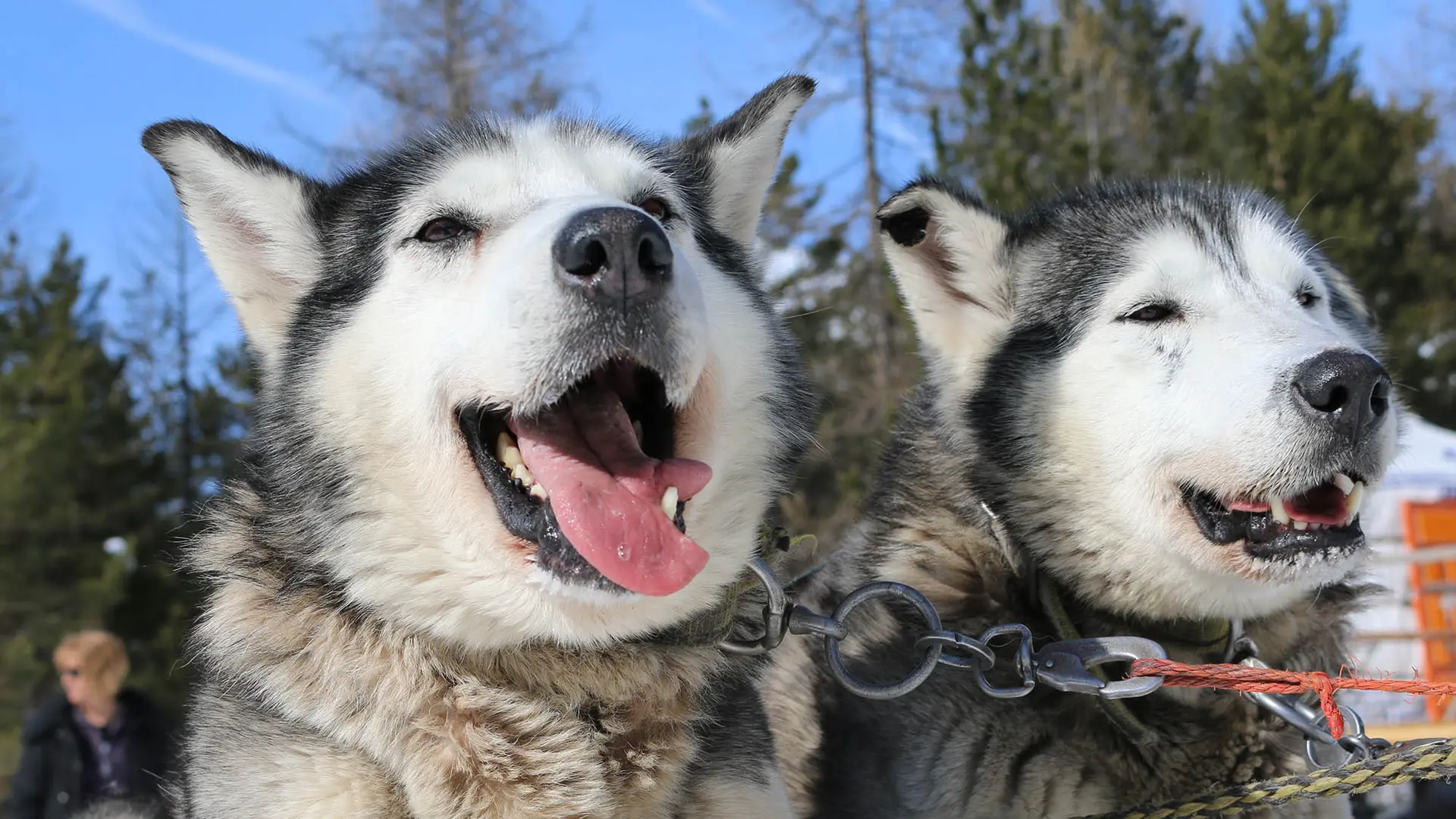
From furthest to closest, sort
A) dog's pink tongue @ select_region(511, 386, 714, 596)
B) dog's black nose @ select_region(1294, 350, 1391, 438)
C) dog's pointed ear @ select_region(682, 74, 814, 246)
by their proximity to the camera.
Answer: dog's pointed ear @ select_region(682, 74, 814, 246) → dog's black nose @ select_region(1294, 350, 1391, 438) → dog's pink tongue @ select_region(511, 386, 714, 596)

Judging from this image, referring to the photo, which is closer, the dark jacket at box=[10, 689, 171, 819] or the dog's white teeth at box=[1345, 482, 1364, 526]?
the dog's white teeth at box=[1345, 482, 1364, 526]

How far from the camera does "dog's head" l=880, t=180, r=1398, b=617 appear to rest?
9.48 ft

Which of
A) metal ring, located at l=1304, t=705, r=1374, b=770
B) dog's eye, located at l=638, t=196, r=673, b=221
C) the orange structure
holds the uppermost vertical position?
dog's eye, located at l=638, t=196, r=673, b=221

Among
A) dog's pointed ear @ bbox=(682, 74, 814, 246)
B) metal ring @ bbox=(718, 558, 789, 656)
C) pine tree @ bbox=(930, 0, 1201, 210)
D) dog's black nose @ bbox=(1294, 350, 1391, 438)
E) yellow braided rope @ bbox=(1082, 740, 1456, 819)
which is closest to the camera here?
yellow braided rope @ bbox=(1082, 740, 1456, 819)

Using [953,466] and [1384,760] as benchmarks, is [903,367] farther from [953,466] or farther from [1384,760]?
[1384,760]

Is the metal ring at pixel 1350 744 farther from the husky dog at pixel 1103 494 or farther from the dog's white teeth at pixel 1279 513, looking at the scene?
the dog's white teeth at pixel 1279 513

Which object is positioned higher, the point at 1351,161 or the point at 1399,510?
the point at 1351,161

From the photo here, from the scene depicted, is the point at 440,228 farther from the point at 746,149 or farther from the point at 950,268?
the point at 950,268

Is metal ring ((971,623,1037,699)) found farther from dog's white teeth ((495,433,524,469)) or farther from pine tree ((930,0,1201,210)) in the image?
pine tree ((930,0,1201,210))

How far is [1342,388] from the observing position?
9.22ft

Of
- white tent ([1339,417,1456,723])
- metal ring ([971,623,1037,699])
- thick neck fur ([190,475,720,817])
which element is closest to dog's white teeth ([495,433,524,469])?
thick neck fur ([190,475,720,817])

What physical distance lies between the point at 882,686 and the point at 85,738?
20.7 ft

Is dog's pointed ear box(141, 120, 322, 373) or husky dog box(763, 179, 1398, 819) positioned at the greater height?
dog's pointed ear box(141, 120, 322, 373)

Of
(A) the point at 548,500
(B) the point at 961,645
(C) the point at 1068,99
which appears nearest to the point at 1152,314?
(B) the point at 961,645
